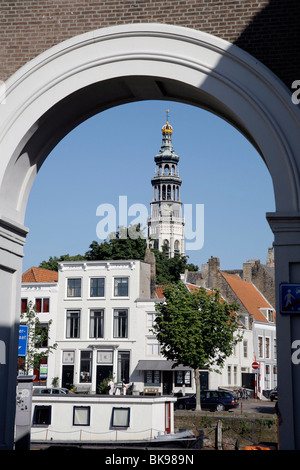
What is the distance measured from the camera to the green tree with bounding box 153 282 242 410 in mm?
30406

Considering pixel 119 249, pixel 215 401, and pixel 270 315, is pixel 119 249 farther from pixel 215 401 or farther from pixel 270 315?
pixel 215 401

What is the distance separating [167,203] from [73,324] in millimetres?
79329

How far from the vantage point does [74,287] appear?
4028 cm

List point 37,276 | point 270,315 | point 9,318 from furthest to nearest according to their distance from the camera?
point 270,315 < point 37,276 < point 9,318

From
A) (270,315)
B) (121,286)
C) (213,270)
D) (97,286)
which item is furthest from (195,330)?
(270,315)

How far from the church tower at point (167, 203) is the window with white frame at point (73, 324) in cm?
7177

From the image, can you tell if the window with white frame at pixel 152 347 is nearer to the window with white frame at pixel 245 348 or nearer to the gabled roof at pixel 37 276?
the window with white frame at pixel 245 348

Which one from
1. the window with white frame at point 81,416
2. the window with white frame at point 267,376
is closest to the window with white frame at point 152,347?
the window with white frame at point 267,376

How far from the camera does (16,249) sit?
8.27 m

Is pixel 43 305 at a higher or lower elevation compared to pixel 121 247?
lower

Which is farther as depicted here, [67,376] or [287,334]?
[67,376]
